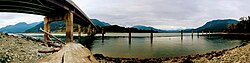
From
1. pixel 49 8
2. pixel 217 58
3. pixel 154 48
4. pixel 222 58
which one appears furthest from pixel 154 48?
pixel 222 58

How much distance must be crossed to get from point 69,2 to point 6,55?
2578cm

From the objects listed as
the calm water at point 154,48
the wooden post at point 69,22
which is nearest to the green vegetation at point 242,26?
the calm water at point 154,48

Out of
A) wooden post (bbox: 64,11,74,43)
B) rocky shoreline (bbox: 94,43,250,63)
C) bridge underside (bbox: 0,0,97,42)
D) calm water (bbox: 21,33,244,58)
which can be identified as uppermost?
bridge underside (bbox: 0,0,97,42)

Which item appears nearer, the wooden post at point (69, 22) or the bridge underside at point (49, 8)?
the bridge underside at point (49, 8)

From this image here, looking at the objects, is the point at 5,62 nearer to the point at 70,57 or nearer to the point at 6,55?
the point at 6,55

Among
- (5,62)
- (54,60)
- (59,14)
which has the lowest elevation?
(5,62)

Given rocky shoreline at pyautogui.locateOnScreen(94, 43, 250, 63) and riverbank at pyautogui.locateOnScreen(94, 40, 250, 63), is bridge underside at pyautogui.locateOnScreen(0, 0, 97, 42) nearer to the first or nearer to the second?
rocky shoreline at pyautogui.locateOnScreen(94, 43, 250, 63)

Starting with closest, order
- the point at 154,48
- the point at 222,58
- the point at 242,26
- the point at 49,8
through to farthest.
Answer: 1. the point at 222,58
2. the point at 49,8
3. the point at 154,48
4. the point at 242,26

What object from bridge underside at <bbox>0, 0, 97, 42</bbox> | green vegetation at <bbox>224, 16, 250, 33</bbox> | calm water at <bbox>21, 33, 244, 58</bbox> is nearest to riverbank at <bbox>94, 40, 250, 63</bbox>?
calm water at <bbox>21, 33, 244, 58</bbox>

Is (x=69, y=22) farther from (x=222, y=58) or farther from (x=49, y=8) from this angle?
(x=222, y=58)

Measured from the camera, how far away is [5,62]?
453 inches

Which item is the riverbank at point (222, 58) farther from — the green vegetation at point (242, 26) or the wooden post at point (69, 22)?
the green vegetation at point (242, 26)

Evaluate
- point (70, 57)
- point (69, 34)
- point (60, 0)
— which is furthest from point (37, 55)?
point (69, 34)

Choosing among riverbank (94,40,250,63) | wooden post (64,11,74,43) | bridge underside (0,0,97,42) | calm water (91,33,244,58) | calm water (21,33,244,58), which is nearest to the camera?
riverbank (94,40,250,63)
